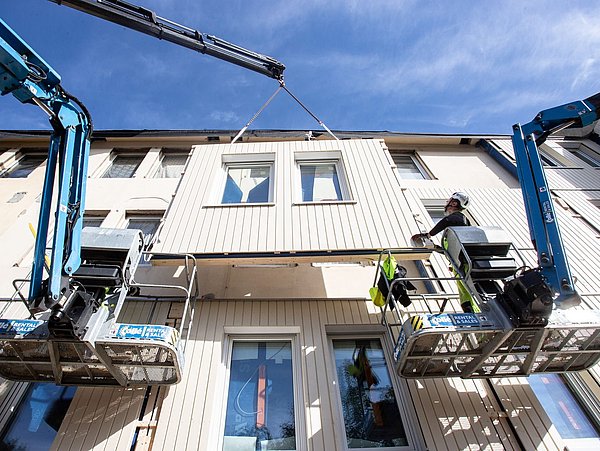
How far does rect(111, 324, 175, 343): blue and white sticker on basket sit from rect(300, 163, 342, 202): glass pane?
13.1 feet

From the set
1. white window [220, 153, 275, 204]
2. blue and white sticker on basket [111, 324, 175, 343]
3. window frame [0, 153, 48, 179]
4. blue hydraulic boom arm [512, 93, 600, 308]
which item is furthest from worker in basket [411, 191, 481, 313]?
window frame [0, 153, 48, 179]

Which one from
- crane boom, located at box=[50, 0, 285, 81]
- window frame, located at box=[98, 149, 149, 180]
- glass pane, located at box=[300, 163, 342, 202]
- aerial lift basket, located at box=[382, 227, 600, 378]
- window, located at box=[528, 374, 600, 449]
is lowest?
window, located at box=[528, 374, 600, 449]

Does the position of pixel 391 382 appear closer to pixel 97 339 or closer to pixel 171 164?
pixel 97 339

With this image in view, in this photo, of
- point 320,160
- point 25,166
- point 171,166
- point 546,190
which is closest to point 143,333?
point 546,190

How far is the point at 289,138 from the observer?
10.4 metres

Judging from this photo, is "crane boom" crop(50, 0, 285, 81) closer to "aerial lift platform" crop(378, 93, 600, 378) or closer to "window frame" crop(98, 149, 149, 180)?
"window frame" crop(98, 149, 149, 180)

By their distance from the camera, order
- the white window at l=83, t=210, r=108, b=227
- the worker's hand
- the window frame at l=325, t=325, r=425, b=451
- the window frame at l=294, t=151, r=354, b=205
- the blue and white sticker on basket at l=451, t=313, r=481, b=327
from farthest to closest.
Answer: the white window at l=83, t=210, r=108, b=227
the window frame at l=294, t=151, r=354, b=205
the worker's hand
the window frame at l=325, t=325, r=425, b=451
the blue and white sticker on basket at l=451, t=313, r=481, b=327

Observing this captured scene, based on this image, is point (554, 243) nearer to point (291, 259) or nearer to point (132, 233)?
point (291, 259)

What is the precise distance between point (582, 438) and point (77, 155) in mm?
7338

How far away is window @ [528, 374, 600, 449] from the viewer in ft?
12.5

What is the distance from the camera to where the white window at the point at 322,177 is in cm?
661

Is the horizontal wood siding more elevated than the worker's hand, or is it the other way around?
the horizontal wood siding

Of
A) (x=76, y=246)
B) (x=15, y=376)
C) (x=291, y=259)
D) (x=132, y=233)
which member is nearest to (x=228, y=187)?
(x=291, y=259)

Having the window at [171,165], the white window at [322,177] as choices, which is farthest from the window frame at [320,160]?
the window at [171,165]
